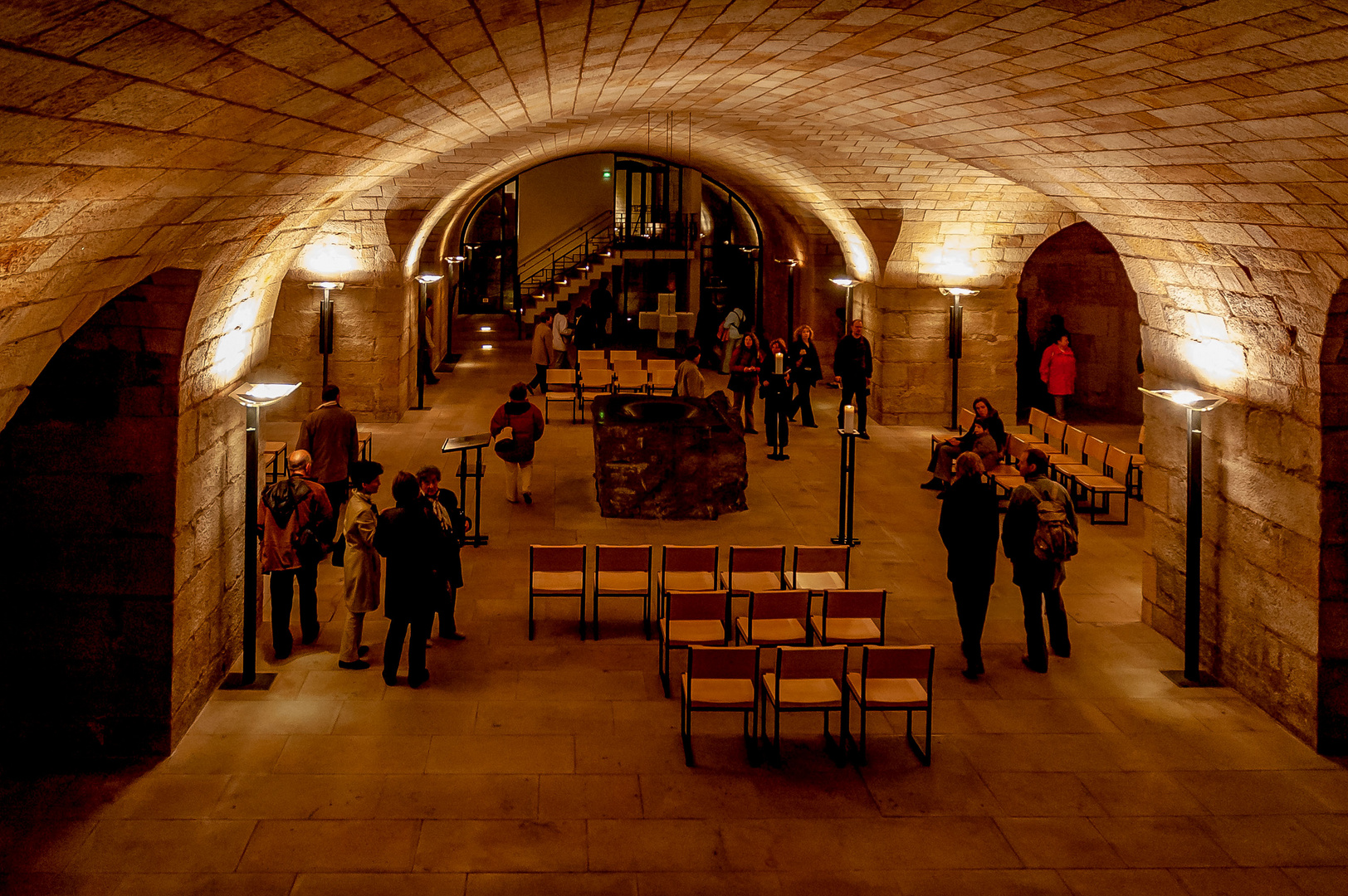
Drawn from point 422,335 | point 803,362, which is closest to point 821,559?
point 803,362

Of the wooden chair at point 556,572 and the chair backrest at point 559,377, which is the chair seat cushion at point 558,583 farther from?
the chair backrest at point 559,377

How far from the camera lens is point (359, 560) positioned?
7648mm

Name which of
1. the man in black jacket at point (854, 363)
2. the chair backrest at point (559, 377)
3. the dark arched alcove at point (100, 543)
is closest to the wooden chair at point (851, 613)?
the dark arched alcove at point (100, 543)

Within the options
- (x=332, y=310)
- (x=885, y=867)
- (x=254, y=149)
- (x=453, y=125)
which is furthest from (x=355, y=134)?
(x=332, y=310)

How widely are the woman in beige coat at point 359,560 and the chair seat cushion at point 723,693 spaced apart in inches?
89.8

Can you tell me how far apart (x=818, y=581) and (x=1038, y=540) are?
1.56 metres

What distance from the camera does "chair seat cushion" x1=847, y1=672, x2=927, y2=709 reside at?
6570 millimetres

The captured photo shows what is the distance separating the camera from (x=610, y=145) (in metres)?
19.5

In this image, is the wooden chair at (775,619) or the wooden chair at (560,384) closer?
the wooden chair at (775,619)

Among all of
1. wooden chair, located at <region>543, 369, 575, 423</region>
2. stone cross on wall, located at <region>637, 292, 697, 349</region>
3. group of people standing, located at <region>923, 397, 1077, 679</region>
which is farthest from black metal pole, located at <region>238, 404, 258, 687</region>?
stone cross on wall, located at <region>637, 292, 697, 349</region>

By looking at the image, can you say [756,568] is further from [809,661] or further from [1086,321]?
[1086,321]

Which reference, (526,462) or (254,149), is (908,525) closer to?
(526,462)

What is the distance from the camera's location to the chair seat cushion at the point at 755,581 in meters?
8.34

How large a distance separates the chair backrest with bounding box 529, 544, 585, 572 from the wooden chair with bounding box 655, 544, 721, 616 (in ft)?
1.94
